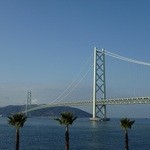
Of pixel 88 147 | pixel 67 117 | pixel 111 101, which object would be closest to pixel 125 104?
pixel 111 101

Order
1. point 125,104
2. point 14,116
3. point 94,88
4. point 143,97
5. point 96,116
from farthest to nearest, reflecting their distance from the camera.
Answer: point 96,116 < point 94,88 < point 125,104 < point 143,97 < point 14,116

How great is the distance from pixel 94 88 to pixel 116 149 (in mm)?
90037

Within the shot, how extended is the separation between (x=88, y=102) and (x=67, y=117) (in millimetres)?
120513

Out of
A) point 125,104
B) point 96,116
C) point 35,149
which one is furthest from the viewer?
point 96,116

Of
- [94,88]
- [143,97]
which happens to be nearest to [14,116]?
[143,97]

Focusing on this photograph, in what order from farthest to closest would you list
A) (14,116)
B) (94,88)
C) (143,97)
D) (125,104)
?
(94,88) → (125,104) → (143,97) → (14,116)

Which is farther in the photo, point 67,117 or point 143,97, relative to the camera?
point 143,97

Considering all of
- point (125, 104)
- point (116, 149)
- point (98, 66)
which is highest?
point (98, 66)

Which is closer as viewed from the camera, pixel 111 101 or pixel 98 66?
pixel 111 101

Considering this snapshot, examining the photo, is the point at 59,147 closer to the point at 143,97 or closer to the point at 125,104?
the point at 143,97

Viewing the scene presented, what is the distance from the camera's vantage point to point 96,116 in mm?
165125

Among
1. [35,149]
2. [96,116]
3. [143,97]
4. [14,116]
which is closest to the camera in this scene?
[14,116]

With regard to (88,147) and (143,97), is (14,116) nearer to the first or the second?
(88,147)

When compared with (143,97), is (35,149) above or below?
below
